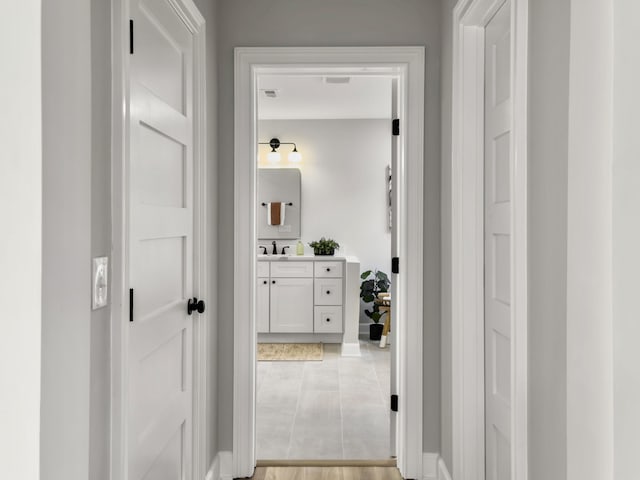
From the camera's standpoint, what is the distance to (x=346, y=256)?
A: 5816 mm

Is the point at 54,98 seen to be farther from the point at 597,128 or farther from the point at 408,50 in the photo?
the point at 408,50

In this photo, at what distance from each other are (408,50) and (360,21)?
27cm

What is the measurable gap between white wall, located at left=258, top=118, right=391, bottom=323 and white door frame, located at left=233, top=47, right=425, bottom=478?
3336 millimetres

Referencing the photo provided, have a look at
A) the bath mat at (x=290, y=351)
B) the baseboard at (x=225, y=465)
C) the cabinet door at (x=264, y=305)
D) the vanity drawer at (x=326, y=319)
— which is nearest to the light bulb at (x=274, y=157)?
the cabinet door at (x=264, y=305)

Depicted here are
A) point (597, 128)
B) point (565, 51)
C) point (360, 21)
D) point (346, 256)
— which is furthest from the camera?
point (346, 256)

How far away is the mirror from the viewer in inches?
230

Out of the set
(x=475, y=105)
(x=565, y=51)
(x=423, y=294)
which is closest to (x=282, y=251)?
(x=423, y=294)

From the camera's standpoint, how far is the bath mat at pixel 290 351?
4.94 metres

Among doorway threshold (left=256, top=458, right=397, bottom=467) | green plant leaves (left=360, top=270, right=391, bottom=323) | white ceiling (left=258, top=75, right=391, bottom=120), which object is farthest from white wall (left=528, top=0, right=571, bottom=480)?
green plant leaves (left=360, top=270, right=391, bottom=323)

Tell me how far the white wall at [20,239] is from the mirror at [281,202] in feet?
16.5

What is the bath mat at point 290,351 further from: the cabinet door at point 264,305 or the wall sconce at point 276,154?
the wall sconce at point 276,154

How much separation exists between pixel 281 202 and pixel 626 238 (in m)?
5.11

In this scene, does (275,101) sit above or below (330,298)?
above

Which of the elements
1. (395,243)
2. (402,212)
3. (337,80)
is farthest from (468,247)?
(337,80)
